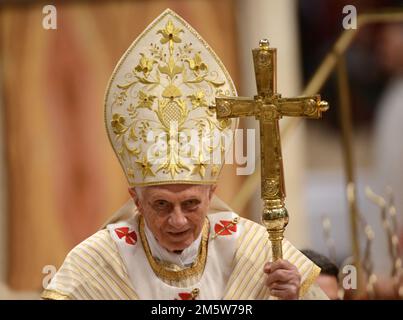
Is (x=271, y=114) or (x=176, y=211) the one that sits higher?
(x=271, y=114)

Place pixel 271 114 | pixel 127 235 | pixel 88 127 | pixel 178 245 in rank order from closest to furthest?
pixel 271 114 → pixel 178 245 → pixel 127 235 → pixel 88 127

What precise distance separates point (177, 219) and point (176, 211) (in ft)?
0.08

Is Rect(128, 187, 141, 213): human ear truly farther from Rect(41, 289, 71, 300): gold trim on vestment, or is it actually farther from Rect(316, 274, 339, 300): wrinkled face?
Rect(316, 274, 339, 300): wrinkled face

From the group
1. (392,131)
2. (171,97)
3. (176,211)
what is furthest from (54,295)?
(392,131)

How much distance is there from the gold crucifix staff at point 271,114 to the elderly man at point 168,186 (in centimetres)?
24

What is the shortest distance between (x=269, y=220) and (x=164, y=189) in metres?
0.37

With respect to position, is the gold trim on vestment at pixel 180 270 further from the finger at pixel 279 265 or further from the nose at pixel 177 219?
the finger at pixel 279 265

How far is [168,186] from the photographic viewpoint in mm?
4809

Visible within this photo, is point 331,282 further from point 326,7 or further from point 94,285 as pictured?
Answer: point 326,7

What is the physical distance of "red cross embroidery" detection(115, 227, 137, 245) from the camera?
4969 millimetres

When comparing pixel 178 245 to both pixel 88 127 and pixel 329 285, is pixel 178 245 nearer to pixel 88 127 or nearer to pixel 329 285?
pixel 329 285

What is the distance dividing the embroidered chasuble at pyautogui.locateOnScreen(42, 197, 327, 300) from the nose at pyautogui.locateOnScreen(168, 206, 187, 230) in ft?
0.66

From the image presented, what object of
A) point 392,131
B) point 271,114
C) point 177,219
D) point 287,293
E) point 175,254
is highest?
point 392,131
